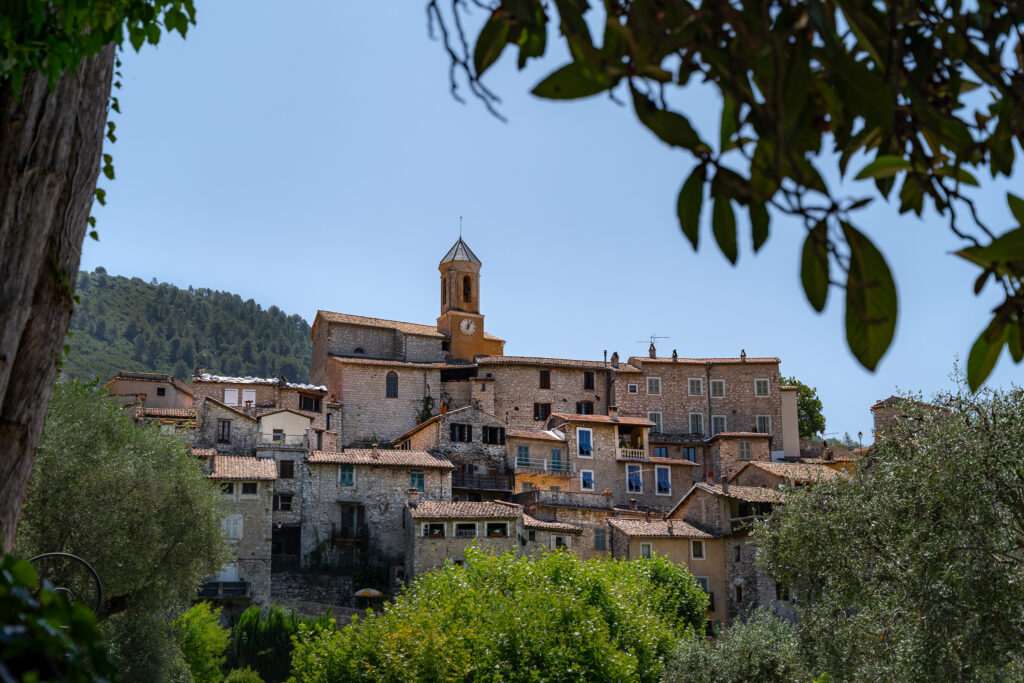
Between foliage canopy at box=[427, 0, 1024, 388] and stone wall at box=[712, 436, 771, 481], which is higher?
stone wall at box=[712, 436, 771, 481]

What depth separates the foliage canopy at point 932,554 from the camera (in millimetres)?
14609

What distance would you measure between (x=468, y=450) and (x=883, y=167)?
43.9 metres

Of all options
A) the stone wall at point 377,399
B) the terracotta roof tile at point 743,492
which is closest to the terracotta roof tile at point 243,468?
the stone wall at point 377,399

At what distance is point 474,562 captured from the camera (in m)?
29.3

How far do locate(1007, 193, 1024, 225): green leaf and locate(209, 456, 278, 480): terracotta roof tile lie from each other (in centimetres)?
3763

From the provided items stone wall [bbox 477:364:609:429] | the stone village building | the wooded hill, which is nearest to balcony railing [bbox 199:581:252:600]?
the stone village building

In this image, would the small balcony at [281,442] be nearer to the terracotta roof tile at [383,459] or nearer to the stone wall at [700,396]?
the terracotta roof tile at [383,459]

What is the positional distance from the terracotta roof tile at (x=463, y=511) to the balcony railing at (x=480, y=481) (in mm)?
4803

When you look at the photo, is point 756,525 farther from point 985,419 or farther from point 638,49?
point 638,49

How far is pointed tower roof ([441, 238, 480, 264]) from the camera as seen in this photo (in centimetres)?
6109

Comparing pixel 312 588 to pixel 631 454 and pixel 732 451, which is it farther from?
pixel 732 451

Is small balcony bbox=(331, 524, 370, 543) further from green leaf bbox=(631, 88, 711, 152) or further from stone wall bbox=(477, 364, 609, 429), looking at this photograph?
green leaf bbox=(631, 88, 711, 152)

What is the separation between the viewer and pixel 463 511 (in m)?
37.8

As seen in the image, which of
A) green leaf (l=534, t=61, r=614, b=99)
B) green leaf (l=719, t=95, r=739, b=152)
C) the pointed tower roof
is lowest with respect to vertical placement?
green leaf (l=719, t=95, r=739, b=152)
